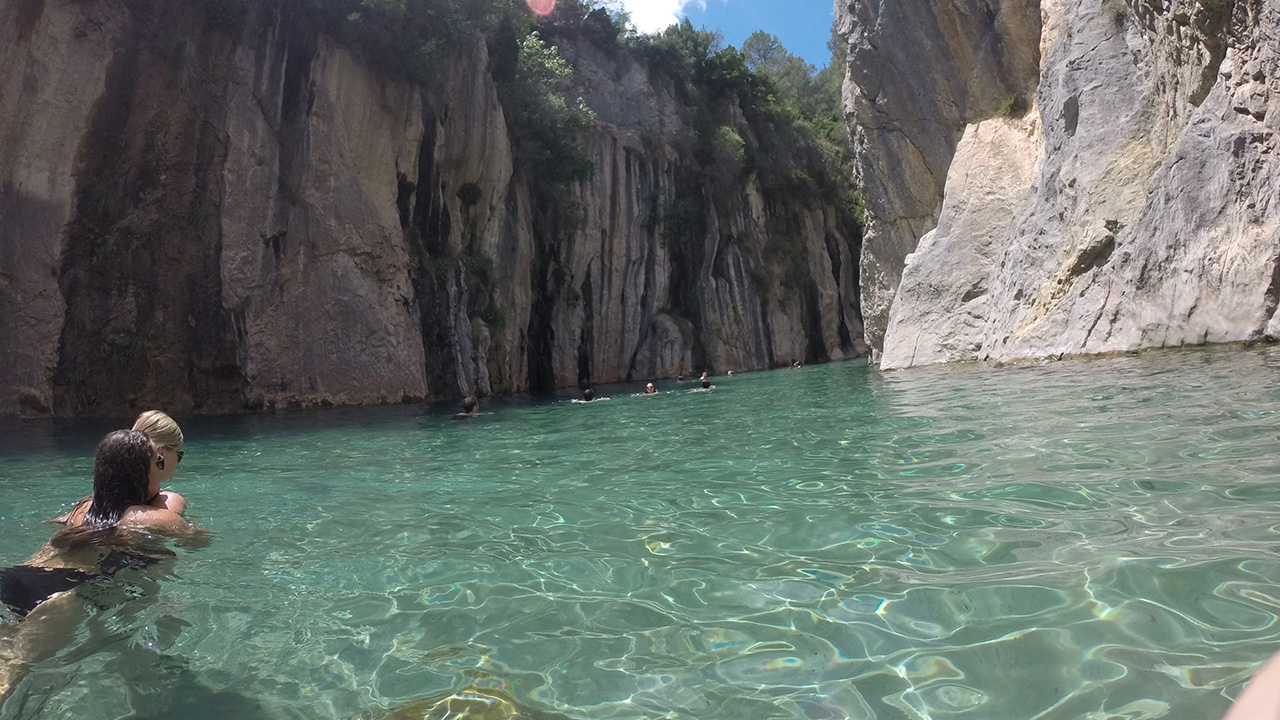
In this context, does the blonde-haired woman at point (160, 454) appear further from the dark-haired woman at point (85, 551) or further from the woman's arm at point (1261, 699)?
the woman's arm at point (1261, 699)

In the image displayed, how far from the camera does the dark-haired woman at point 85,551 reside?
123 inches

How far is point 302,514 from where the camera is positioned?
17.9 ft

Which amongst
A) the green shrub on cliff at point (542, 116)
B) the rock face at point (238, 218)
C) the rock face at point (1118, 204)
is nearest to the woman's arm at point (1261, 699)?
the rock face at point (1118, 204)

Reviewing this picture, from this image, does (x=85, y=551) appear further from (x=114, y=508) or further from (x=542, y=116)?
(x=542, y=116)

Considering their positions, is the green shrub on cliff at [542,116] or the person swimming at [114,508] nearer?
the person swimming at [114,508]

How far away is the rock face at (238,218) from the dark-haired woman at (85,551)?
48.9 feet

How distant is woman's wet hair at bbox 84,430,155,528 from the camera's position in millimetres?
4051

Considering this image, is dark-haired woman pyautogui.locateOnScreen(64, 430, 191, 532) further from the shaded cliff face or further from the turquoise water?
the shaded cliff face

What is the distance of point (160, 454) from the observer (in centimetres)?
429

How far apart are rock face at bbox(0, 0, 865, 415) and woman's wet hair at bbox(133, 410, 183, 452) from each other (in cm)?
1475

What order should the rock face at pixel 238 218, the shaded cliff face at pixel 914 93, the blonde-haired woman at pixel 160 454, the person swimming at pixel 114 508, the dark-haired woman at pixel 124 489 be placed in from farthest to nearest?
the shaded cliff face at pixel 914 93
the rock face at pixel 238 218
the blonde-haired woman at pixel 160 454
the dark-haired woman at pixel 124 489
the person swimming at pixel 114 508

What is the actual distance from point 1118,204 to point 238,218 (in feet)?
56.0

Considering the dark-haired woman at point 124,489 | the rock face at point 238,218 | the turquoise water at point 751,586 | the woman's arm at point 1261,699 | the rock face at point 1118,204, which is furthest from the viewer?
the rock face at point 238,218

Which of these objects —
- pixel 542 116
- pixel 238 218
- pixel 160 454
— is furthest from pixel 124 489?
pixel 542 116
